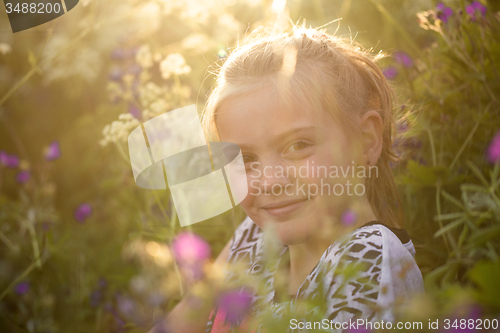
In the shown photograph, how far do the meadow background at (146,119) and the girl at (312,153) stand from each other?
143 mm

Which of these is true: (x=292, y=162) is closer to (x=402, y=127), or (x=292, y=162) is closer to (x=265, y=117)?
(x=265, y=117)

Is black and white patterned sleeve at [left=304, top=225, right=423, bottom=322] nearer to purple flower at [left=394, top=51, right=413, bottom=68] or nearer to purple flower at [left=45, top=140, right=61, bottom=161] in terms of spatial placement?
purple flower at [left=394, top=51, right=413, bottom=68]

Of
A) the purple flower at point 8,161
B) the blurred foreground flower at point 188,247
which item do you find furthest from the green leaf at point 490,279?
the purple flower at point 8,161

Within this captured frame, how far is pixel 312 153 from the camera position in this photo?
812mm

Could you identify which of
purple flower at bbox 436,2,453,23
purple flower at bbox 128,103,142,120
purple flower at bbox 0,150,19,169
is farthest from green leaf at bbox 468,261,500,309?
purple flower at bbox 0,150,19,169

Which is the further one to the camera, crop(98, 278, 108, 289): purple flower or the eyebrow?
crop(98, 278, 108, 289): purple flower

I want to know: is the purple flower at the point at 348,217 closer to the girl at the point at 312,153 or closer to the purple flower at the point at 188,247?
the girl at the point at 312,153

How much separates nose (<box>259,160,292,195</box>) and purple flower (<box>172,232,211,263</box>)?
0.39 m

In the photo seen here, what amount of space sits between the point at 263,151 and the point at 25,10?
1173 millimetres

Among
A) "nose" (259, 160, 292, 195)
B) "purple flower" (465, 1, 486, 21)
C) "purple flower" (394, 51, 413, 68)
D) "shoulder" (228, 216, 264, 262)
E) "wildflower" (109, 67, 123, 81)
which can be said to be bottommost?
"shoulder" (228, 216, 264, 262)

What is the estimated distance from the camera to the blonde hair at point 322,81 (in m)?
0.88

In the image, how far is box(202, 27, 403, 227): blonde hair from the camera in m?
Answer: 0.88

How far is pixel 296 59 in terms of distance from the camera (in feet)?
2.99

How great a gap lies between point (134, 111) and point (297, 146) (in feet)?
2.77
